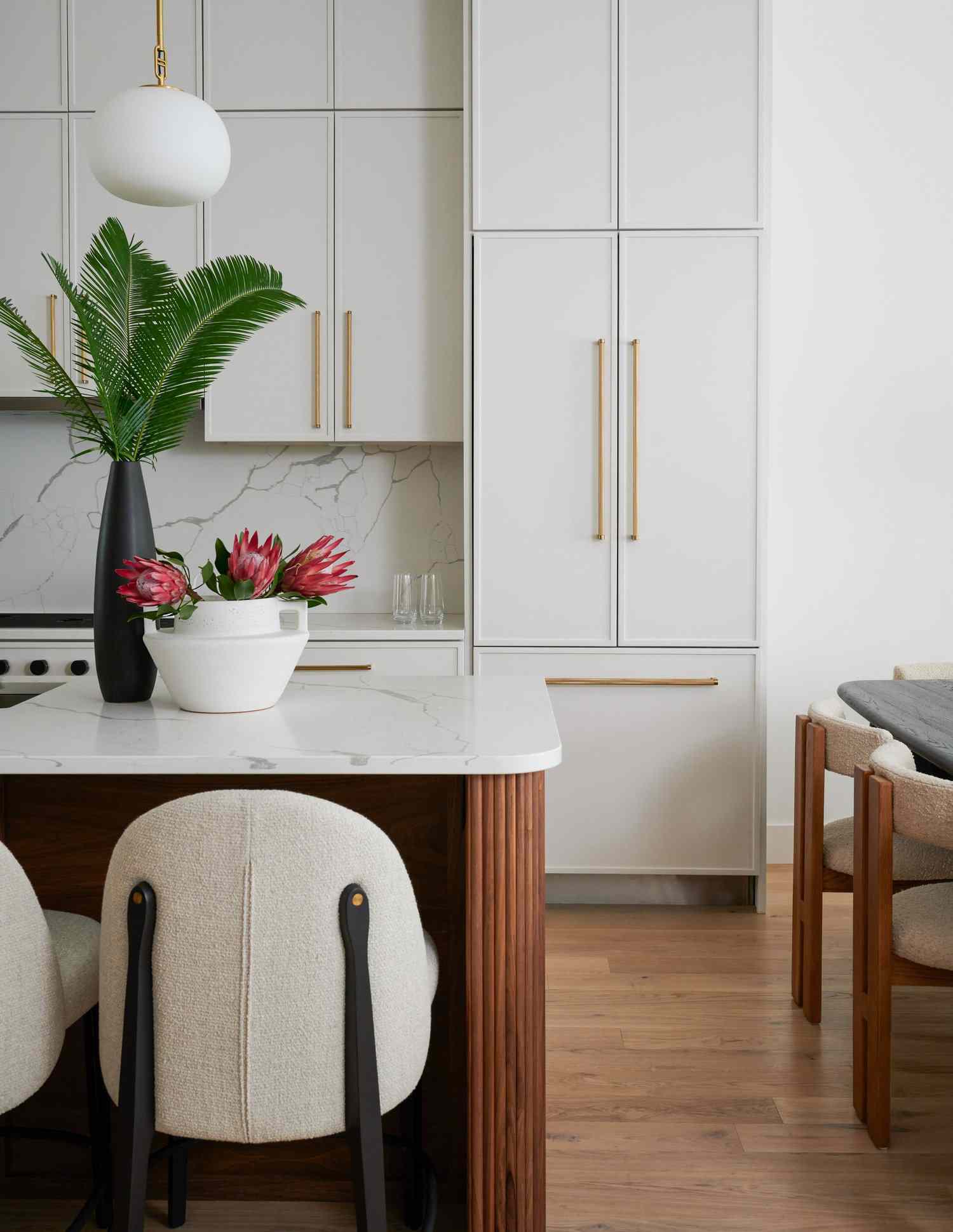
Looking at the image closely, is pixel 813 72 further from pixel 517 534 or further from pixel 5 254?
pixel 5 254

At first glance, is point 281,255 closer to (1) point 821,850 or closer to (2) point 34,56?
(2) point 34,56

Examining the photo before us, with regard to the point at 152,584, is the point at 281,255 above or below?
above

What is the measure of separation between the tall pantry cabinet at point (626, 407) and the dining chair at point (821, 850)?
24.9 inches

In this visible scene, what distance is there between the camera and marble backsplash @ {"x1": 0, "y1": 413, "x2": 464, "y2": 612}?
11.5 ft

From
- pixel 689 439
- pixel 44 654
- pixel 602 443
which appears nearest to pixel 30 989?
pixel 44 654

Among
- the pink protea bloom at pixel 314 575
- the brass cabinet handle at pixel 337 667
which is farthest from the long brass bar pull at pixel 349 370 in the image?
the pink protea bloom at pixel 314 575

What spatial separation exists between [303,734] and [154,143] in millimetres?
1011

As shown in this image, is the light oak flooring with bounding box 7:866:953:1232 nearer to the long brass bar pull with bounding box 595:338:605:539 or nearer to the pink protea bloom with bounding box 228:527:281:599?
the pink protea bloom with bounding box 228:527:281:599

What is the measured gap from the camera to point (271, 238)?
10.4 ft

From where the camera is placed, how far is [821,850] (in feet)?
7.50

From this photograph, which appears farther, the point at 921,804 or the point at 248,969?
the point at 921,804

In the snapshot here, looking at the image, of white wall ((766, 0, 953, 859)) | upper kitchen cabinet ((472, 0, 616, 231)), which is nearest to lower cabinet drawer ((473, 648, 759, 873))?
white wall ((766, 0, 953, 859))

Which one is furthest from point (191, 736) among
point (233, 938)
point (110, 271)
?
point (110, 271)

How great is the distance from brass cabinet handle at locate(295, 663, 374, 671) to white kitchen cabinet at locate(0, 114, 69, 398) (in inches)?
48.8
